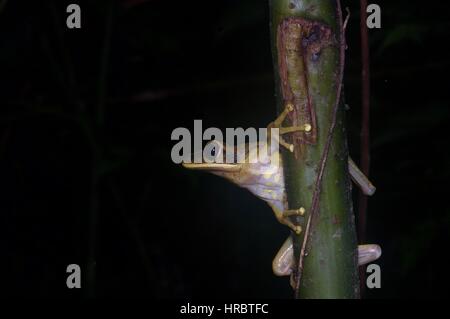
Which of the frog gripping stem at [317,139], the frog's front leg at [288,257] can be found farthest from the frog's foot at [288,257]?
the frog gripping stem at [317,139]

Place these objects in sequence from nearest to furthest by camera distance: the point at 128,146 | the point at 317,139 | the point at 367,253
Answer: the point at 317,139 → the point at 367,253 → the point at 128,146

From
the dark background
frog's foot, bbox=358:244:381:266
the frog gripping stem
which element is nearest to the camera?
the frog gripping stem

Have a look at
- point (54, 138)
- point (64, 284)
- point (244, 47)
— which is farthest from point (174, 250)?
point (244, 47)

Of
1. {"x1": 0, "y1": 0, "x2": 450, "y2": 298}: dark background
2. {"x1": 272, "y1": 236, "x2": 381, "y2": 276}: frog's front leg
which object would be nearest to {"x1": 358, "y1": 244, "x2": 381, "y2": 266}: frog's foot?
{"x1": 272, "y1": 236, "x2": 381, "y2": 276}: frog's front leg

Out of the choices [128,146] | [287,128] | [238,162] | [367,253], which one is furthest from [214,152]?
[128,146]

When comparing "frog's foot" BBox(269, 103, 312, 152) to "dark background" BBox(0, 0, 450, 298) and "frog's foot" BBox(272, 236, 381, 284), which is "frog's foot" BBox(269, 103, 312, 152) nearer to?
"frog's foot" BBox(272, 236, 381, 284)

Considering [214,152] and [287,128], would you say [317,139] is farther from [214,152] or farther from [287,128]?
[214,152]

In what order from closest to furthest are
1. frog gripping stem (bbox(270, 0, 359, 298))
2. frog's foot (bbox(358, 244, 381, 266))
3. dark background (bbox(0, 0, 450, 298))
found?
frog gripping stem (bbox(270, 0, 359, 298))
frog's foot (bbox(358, 244, 381, 266))
dark background (bbox(0, 0, 450, 298))
